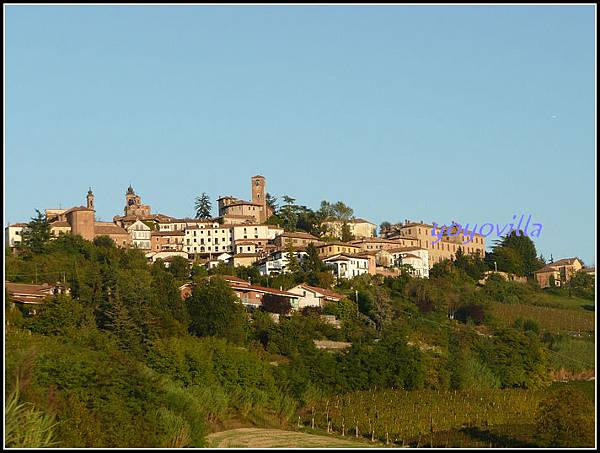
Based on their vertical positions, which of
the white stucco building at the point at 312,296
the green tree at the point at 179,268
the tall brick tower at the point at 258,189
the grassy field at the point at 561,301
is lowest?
the grassy field at the point at 561,301

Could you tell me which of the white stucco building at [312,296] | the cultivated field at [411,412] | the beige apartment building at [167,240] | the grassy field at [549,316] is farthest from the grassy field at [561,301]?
the cultivated field at [411,412]

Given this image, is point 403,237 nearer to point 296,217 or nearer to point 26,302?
point 296,217

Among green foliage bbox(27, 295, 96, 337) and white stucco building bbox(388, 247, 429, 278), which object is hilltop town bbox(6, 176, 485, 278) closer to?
white stucco building bbox(388, 247, 429, 278)

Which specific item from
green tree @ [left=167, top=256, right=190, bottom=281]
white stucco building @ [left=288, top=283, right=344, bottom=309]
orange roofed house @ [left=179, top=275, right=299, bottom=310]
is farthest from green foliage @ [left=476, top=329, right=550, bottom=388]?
green tree @ [left=167, top=256, right=190, bottom=281]

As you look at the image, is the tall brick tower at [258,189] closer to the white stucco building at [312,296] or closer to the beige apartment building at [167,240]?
the beige apartment building at [167,240]

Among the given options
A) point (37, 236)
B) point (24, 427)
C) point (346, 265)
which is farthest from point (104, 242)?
point (24, 427)

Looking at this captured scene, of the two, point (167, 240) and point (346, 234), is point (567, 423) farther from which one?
point (346, 234)

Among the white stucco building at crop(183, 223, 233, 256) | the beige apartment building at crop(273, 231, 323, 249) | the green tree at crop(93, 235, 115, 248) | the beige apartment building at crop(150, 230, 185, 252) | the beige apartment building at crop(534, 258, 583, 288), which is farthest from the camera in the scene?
the beige apartment building at crop(534, 258, 583, 288)
